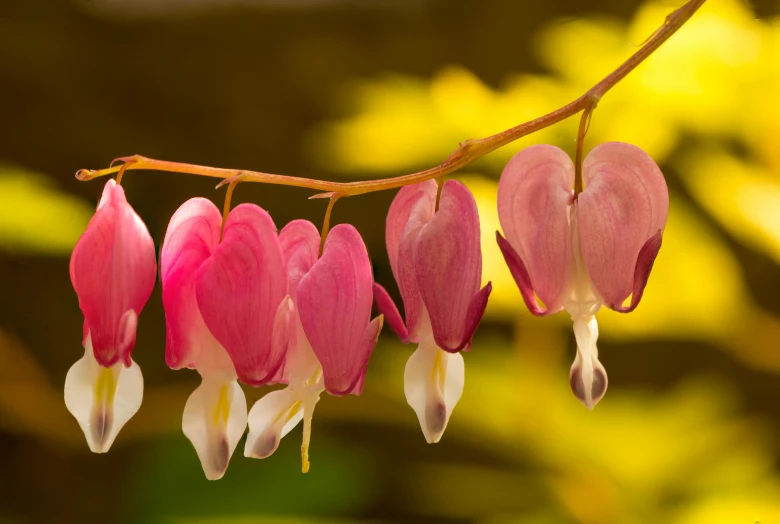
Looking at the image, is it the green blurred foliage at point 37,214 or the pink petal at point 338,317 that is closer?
the pink petal at point 338,317

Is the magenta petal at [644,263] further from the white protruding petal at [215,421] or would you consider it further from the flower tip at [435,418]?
the white protruding petal at [215,421]

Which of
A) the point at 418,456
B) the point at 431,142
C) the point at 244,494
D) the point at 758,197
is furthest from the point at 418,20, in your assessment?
the point at 244,494

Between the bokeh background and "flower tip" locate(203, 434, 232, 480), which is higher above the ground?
the bokeh background

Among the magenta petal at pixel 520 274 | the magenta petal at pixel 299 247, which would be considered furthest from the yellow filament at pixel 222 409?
the magenta petal at pixel 520 274

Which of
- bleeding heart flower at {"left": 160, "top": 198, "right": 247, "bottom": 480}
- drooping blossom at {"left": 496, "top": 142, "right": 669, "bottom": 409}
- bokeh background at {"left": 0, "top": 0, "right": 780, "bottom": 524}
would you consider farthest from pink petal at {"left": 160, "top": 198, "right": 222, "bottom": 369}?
bokeh background at {"left": 0, "top": 0, "right": 780, "bottom": 524}

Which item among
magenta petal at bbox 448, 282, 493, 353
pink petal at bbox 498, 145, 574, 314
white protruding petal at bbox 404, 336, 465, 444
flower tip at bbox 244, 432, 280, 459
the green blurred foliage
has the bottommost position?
flower tip at bbox 244, 432, 280, 459

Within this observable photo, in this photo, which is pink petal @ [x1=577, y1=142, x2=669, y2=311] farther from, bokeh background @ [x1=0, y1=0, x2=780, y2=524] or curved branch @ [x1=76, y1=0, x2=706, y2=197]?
bokeh background @ [x1=0, y1=0, x2=780, y2=524]

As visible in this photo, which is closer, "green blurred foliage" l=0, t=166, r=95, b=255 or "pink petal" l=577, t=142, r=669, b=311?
"pink petal" l=577, t=142, r=669, b=311
